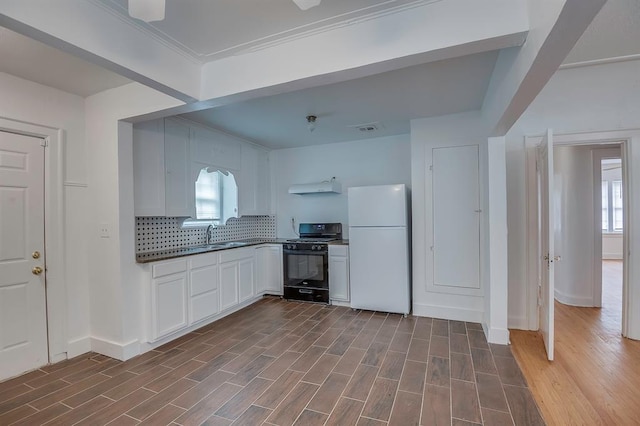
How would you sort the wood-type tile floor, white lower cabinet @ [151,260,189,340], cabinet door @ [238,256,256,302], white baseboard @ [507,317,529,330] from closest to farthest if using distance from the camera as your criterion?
the wood-type tile floor < white lower cabinet @ [151,260,189,340] < white baseboard @ [507,317,529,330] < cabinet door @ [238,256,256,302]

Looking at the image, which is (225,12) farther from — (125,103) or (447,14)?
(125,103)

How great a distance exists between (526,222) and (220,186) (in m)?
4.13

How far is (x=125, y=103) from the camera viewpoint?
275 centimetres

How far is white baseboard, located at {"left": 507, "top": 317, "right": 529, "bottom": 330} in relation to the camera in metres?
3.32

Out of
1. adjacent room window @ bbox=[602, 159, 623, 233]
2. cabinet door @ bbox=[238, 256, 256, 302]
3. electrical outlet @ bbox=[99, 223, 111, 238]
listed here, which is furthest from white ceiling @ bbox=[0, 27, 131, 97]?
adjacent room window @ bbox=[602, 159, 623, 233]

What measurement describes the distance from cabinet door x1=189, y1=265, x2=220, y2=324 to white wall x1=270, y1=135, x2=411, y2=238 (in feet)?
6.28

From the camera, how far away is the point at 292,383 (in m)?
2.34

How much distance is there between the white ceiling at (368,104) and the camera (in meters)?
2.54

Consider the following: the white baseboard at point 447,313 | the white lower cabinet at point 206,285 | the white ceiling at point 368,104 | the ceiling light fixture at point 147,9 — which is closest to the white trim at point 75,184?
the white lower cabinet at point 206,285

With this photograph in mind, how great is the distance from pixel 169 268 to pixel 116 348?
85 cm

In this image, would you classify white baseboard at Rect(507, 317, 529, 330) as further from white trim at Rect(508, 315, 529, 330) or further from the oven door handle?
the oven door handle

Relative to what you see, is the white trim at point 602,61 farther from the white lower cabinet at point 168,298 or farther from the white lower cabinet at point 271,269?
the white lower cabinet at point 168,298

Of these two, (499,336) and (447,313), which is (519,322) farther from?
(447,313)

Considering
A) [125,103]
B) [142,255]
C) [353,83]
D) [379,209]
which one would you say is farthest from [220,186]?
[353,83]
